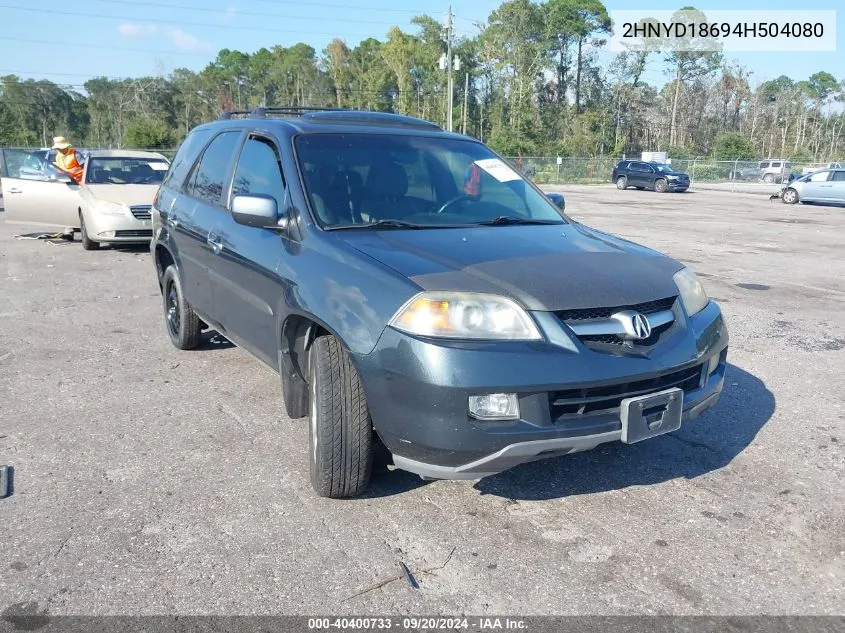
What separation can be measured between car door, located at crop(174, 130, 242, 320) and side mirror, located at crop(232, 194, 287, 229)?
912mm

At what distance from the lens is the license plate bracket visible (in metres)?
2.90

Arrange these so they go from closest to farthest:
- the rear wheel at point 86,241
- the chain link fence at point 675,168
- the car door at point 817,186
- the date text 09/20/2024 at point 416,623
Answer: the date text 09/20/2024 at point 416,623 → the rear wheel at point 86,241 → the car door at point 817,186 → the chain link fence at point 675,168

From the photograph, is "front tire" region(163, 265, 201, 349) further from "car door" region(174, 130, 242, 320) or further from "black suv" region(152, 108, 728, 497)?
"black suv" region(152, 108, 728, 497)

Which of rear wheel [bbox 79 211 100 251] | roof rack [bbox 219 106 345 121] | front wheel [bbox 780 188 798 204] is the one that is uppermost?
Answer: roof rack [bbox 219 106 345 121]

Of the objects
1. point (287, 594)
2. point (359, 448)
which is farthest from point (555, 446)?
point (287, 594)

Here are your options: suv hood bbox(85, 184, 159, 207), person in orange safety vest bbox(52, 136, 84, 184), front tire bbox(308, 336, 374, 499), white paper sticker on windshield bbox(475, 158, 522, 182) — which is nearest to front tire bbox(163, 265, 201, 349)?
white paper sticker on windshield bbox(475, 158, 522, 182)

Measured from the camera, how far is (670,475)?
11.9 ft

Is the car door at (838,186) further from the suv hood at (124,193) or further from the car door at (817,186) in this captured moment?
the suv hood at (124,193)

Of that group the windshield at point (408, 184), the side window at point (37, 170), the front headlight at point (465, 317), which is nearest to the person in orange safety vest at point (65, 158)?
the side window at point (37, 170)

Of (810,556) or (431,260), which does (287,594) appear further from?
(810,556)

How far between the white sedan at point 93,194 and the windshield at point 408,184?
7907 millimetres

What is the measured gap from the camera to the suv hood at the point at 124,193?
1099 cm

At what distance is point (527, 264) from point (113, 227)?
30.2 ft

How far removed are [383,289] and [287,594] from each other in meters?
1.22
